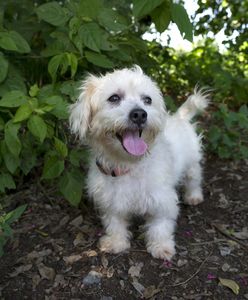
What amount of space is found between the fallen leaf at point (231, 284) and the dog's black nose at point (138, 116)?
3.70ft

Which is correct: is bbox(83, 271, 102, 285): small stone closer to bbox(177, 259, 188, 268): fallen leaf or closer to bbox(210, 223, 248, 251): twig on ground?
bbox(177, 259, 188, 268): fallen leaf

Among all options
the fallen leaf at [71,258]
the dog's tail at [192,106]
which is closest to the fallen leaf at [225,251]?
the fallen leaf at [71,258]

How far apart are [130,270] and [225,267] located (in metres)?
0.64

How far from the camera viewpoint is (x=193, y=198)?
13.7 ft

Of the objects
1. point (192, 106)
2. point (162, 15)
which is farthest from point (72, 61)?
point (192, 106)

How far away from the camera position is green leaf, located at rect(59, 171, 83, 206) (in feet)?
11.5

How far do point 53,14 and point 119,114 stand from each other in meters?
0.81

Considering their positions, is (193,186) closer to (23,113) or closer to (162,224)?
(162,224)

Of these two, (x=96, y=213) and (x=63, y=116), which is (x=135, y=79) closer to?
(x=63, y=116)

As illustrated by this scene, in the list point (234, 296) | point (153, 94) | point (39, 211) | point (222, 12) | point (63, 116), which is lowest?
point (39, 211)

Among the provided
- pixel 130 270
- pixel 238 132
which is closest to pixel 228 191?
pixel 238 132

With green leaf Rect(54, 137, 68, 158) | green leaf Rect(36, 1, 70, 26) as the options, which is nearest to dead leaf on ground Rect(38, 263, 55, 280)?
green leaf Rect(54, 137, 68, 158)

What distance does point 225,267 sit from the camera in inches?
129

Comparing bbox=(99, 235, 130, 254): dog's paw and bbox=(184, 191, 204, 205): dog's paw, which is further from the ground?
bbox=(184, 191, 204, 205): dog's paw
